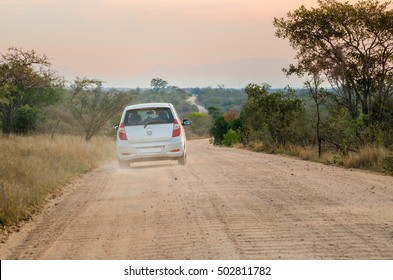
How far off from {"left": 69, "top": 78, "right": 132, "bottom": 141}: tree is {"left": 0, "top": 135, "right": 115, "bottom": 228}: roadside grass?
13483 millimetres

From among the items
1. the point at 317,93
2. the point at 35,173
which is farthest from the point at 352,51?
the point at 35,173

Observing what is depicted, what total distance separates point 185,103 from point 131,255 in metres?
140

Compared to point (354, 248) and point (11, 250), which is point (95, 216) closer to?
point (11, 250)

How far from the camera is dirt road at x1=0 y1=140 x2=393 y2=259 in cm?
830

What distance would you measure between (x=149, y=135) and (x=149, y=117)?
0.58 m

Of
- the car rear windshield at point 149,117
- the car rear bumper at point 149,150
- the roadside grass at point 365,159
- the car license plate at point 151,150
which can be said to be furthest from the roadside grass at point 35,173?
the roadside grass at point 365,159

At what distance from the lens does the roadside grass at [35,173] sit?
1191 centimetres

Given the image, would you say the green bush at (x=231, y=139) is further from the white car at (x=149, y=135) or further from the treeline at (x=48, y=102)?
the white car at (x=149, y=135)

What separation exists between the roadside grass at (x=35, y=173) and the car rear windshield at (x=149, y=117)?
2.08 m

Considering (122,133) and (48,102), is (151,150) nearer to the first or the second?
(122,133)

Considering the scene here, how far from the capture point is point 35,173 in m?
16.5

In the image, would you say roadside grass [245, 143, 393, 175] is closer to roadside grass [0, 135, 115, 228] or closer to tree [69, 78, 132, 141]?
roadside grass [0, 135, 115, 228]
